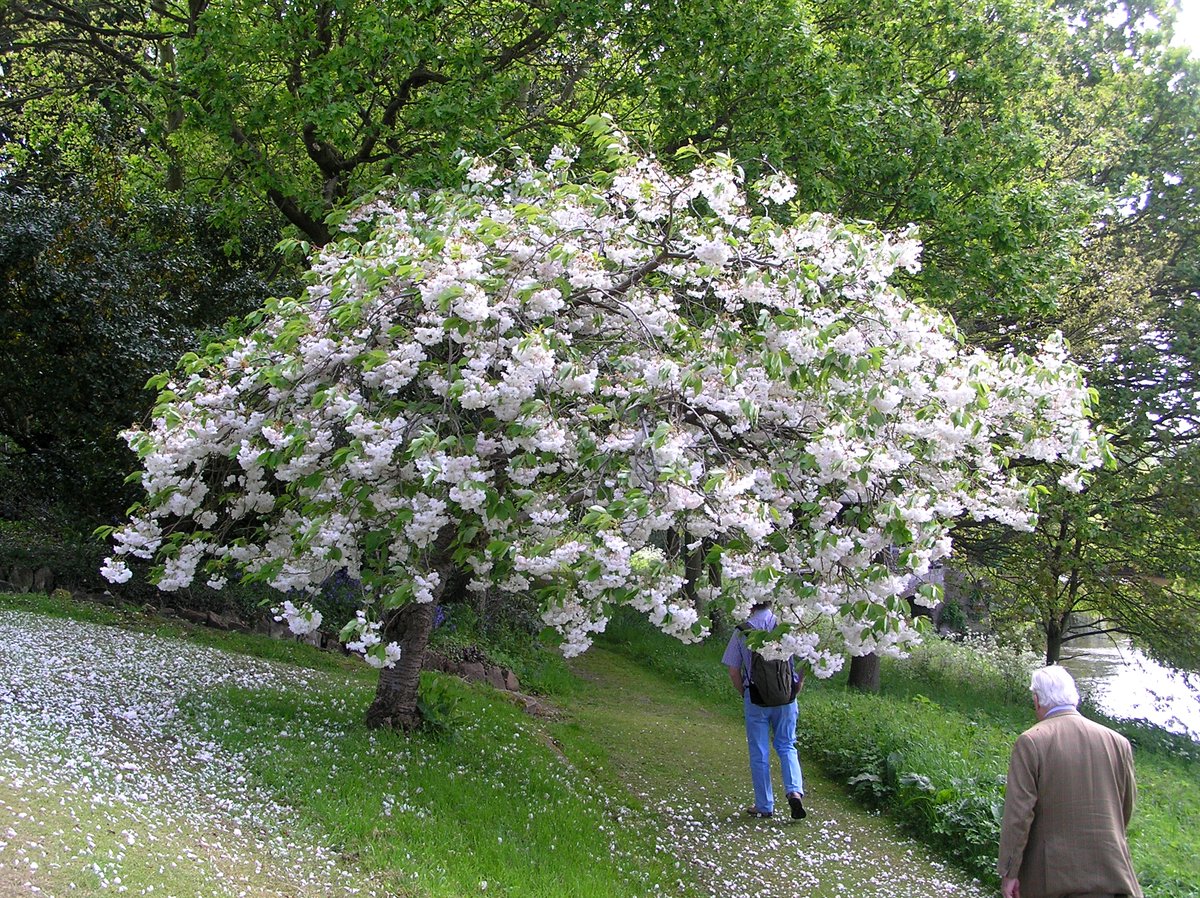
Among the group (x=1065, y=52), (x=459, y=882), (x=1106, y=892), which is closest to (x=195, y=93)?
(x=459, y=882)

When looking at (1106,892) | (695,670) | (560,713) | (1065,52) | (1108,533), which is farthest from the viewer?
(1065,52)

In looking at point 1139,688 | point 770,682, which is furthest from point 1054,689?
point 1139,688

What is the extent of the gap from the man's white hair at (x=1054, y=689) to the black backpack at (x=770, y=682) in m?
2.84

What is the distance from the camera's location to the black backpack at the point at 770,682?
7633 millimetres

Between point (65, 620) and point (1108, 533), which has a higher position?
point (1108, 533)

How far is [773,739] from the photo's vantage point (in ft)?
25.7

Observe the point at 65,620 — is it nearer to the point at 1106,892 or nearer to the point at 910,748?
the point at 910,748

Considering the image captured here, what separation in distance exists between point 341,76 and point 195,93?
6.04ft

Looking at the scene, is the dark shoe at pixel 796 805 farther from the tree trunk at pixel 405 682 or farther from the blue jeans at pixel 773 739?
the tree trunk at pixel 405 682

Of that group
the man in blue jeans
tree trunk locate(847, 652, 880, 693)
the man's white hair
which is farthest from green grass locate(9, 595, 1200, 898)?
the man's white hair

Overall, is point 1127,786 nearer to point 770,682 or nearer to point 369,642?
point 770,682

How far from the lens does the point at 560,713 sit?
11398 millimetres

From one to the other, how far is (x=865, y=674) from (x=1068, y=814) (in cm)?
1084

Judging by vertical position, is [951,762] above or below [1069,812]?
below
